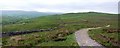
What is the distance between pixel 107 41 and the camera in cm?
4841

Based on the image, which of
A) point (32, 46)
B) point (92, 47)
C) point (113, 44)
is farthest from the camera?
point (32, 46)

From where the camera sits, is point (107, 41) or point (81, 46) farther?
point (107, 41)

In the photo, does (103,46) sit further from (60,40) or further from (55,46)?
(60,40)

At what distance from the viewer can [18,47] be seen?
53.3 meters

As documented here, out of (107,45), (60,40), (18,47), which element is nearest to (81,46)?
(107,45)

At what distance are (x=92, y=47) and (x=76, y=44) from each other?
4.07m

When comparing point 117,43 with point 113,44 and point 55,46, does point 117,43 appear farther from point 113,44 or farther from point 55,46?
point 55,46

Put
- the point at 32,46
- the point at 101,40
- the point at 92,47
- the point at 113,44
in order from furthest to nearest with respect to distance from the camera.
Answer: the point at 32,46, the point at 101,40, the point at 113,44, the point at 92,47

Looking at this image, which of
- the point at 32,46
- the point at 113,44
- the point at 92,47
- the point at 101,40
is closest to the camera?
the point at 92,47

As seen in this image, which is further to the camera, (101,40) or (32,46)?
(32,46)

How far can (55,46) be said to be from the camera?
4641cm

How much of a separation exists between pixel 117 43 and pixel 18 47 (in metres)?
18.1

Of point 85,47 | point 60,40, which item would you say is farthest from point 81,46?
point 60,40

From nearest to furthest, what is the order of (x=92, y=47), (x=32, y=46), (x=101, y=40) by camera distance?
(x=92, y=47)
(x=101, y=40)
(x=32, y=46)
